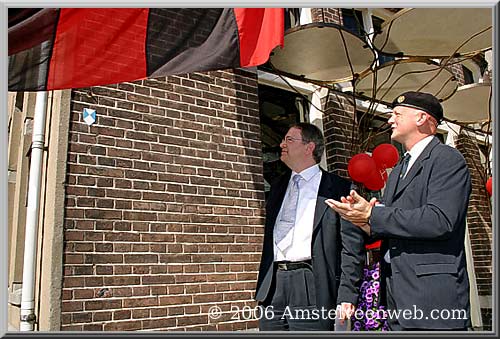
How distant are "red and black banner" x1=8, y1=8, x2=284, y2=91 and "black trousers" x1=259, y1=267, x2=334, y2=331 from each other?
4.20 ft

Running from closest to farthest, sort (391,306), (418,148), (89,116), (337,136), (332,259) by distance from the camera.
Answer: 1. (391,306)
2. (418,148)
3. (332,259)
4. (89,116)
5. (337,136)

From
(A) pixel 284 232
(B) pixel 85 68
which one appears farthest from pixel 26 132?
(A) pixel 284 232

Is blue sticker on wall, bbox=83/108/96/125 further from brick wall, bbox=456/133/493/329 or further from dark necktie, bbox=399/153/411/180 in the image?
brick wall, bbox=456/133/493/329

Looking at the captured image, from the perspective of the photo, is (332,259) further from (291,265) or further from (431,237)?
(431,237)

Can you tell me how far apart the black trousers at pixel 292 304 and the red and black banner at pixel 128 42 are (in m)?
1.28

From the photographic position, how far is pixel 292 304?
2.80 meters

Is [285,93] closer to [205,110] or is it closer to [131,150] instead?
[205,110]

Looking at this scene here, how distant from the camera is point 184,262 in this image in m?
3.91

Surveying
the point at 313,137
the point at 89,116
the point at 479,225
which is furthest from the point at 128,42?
the point at 479,225

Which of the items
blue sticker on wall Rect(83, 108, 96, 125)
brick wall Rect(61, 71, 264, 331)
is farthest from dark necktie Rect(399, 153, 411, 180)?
blue sticker on wall Rect(83, 108, 96, 125)

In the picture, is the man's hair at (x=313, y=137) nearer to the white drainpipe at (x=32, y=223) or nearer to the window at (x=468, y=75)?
the white drainpipe at (x=32, y=223)

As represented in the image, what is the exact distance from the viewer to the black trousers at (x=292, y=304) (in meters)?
2.74

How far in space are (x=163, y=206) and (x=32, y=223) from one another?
3.16ft

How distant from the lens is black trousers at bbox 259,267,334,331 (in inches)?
108
